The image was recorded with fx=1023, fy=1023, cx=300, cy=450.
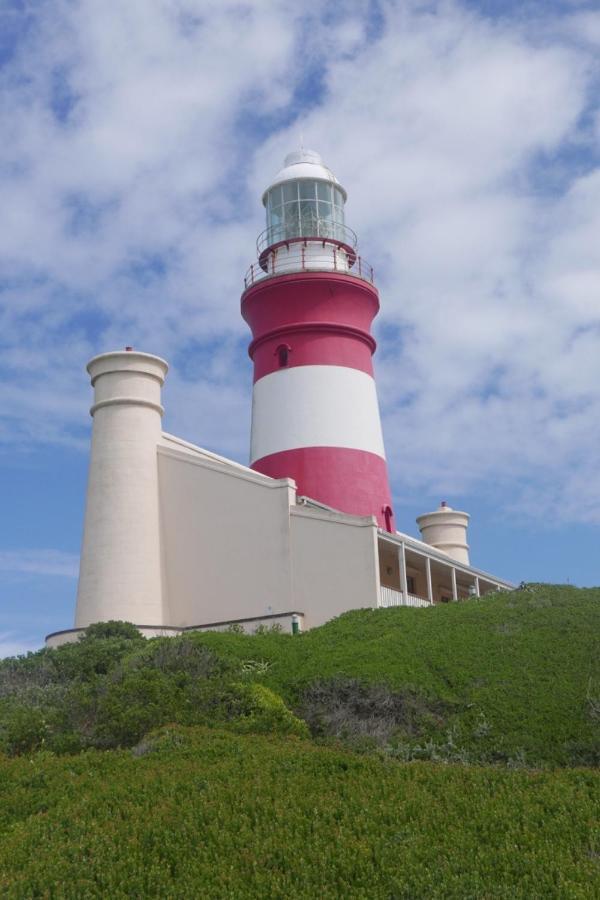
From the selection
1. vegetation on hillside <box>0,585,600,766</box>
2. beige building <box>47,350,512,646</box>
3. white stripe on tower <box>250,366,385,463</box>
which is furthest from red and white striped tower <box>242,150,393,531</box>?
vegetation on hillside <box>0,585,600,766</box>

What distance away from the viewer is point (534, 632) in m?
16.5

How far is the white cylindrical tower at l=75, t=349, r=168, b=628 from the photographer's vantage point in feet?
74.6

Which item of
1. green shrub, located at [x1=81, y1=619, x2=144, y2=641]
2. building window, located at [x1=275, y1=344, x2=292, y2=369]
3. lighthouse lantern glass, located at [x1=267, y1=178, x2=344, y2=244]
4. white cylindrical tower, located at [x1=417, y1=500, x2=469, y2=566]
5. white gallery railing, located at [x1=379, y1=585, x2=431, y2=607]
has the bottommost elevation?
green shrub, located at [x1=81, y1=619, x2=144, y2=641]

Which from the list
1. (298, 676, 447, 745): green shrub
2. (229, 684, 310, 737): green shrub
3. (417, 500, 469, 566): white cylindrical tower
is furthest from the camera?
(417, 500, 469, 566): white cylindrical tower

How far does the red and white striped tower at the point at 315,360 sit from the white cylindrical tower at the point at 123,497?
12.5ft

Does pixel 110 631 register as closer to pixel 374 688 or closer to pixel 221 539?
pixel 221 539

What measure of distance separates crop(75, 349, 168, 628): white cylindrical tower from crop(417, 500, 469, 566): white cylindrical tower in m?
14.7

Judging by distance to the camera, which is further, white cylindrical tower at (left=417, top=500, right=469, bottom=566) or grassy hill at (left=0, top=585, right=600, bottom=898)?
white cylindrical tower at (left=417, top=500, right=469, bottom=566)

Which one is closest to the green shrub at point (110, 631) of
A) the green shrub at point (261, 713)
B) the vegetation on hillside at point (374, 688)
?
the vegetation on hillside at point (374, 688)

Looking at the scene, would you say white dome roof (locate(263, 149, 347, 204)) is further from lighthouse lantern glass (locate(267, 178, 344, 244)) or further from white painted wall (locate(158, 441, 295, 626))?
white painted wall (locate(158, 441, 295, 626))

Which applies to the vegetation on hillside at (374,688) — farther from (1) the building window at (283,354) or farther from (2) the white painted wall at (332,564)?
(1) the building window at (283,354)

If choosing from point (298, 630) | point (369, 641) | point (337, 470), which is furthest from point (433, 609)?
point (337, 470)

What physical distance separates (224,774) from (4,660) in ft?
35.9

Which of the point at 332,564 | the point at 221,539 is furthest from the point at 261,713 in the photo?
the point at 221,539
